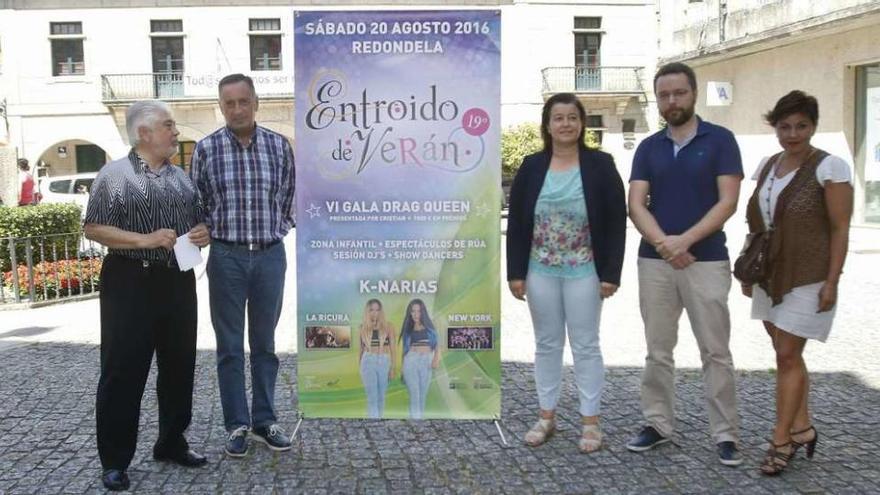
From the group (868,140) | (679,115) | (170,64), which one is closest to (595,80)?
(170,64)

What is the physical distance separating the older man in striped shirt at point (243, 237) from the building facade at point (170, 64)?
93.4 ft

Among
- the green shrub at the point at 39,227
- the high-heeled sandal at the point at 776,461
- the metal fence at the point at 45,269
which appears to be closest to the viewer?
the high-heeled sandal at the point at 776,461

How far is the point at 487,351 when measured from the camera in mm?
4918

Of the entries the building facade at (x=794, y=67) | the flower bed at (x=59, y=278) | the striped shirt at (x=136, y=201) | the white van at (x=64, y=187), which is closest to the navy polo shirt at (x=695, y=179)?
the striped shirt at (x=136, y=201)

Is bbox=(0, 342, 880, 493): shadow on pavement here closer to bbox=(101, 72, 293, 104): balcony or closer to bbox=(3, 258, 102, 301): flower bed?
bbox=(3, 258, 102, 301): flower bed

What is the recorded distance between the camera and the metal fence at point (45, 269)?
420 inches

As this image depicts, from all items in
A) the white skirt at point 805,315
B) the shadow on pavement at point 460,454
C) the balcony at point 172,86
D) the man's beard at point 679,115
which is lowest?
the shadow on pavement at point 460,454

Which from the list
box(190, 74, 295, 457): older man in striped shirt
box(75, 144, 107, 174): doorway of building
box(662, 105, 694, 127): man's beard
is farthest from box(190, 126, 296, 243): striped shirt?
box(75, 144, 107, 174): doorway of building

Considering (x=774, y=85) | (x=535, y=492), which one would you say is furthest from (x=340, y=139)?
(x=774, y=85)

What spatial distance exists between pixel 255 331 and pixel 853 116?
1607cm

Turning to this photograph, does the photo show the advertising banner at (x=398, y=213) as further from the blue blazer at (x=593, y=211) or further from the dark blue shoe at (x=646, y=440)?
the dark blue shoe at (x=646, y=440)

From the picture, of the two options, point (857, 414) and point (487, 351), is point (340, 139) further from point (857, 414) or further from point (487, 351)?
point (857, 414)

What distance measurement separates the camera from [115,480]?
4109 millimetres

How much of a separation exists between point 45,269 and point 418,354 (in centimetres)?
780
